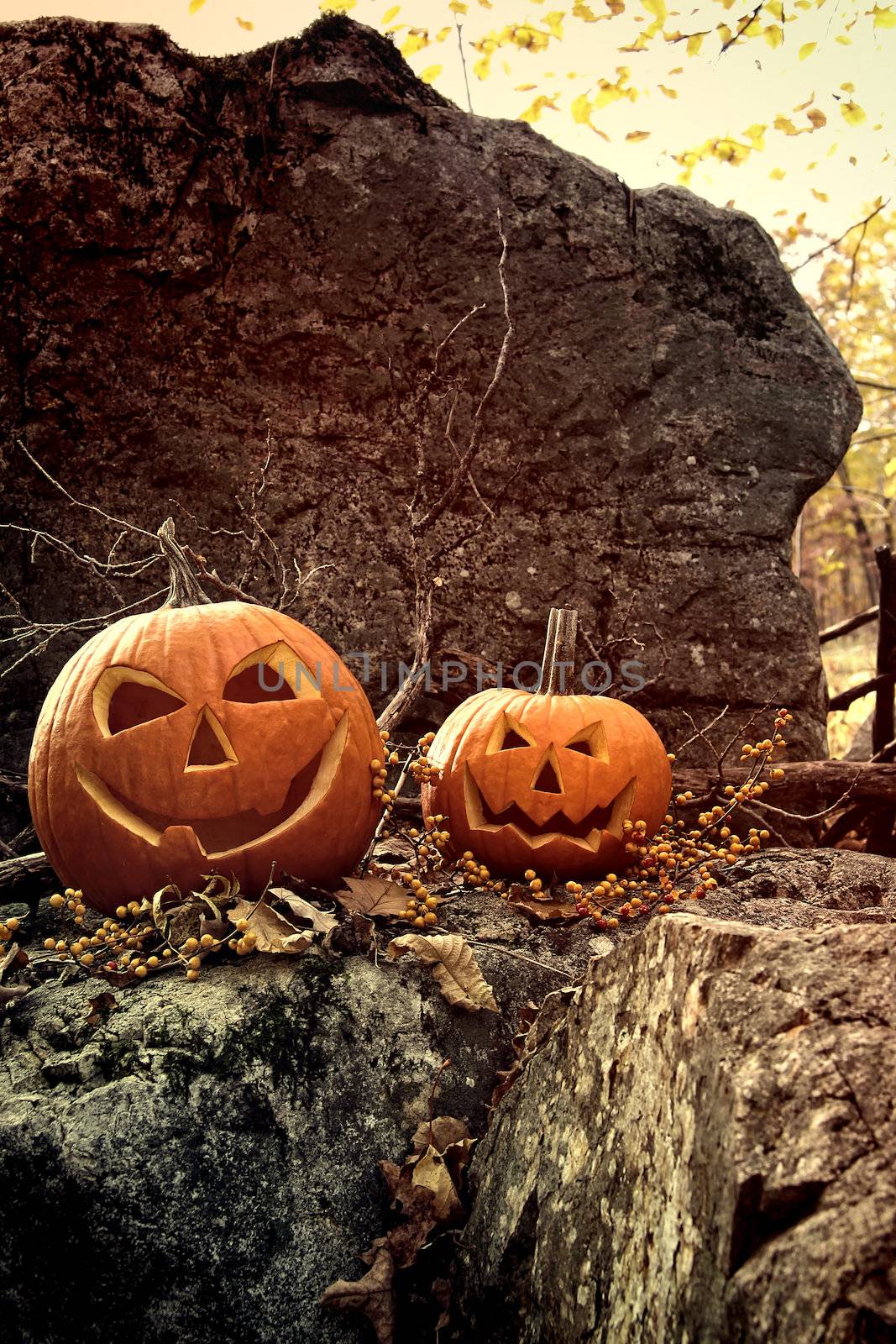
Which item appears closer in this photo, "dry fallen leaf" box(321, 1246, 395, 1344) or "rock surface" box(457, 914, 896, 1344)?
"rock surface" box(457, 914, 896, 1344)

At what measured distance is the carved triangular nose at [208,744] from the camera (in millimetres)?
2141

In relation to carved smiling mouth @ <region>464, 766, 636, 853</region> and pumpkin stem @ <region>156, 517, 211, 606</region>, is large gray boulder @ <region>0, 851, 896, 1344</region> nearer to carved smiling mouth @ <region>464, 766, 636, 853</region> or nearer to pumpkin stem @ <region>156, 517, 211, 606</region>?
carved smiling mouth @ <region>464, 766, 636, 853</region>

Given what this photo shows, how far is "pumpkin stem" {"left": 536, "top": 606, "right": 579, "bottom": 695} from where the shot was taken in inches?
115

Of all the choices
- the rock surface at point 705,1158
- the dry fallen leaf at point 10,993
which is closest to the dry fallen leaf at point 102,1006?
the dry fallen leaf at point 10,993

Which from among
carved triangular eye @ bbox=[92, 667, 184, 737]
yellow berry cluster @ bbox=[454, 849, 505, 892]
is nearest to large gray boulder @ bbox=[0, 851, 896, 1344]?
yellow berry cluster @ bbox=[454, 849, 505, 892]

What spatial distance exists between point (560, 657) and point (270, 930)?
4.42ft

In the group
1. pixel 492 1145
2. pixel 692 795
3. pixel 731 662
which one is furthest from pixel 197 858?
pixel 731 662

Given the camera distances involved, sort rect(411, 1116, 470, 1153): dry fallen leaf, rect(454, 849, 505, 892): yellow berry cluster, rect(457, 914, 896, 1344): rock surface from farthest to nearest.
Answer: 1. rect(454, 849, 505, 892): yellow berry cluster
2. rect(411, 1116, 470, 1153): dry fallen leaf
3. rect(457, 914, 896, 1344): rock surface

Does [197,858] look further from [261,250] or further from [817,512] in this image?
[817,512]

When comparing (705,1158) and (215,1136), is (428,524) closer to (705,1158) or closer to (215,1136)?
(215,1136)

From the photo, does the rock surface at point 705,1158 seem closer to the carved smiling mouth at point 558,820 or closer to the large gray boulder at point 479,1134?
the large gray boulder at point 479,1134

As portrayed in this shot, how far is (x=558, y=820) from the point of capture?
2734 millimetres

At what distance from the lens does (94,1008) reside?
1789 mm

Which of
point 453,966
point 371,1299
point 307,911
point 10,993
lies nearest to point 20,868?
point 10,993
